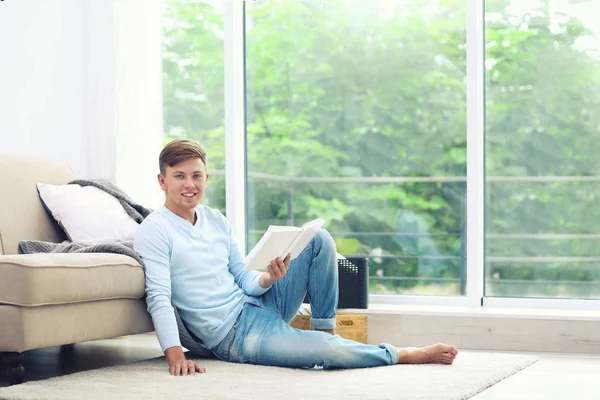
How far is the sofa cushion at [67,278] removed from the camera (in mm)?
2742

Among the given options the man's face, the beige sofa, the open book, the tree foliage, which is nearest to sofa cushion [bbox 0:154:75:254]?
the beige sofa

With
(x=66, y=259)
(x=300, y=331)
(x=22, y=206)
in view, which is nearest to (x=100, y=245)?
(x=66, y=259)

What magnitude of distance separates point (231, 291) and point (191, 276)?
17 cm

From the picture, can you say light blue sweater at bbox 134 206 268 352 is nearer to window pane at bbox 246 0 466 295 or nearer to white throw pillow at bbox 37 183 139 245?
white throw pillow at bbox 37 183 139 245

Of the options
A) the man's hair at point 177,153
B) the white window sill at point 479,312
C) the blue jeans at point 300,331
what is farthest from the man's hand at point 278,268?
the white window sill at point 479,312

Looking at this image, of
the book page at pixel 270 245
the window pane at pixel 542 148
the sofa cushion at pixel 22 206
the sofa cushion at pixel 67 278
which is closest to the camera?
the sofa cushion at pixel 67 278

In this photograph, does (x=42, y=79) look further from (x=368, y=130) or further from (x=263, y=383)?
(x=263, y=383)

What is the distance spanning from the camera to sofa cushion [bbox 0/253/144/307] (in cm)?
274

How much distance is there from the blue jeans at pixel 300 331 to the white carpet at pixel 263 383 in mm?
46

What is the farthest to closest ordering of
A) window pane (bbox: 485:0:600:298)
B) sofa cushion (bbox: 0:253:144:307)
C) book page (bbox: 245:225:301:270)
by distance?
window pane (bbox: 485:0:600:298), book page (bbox: 245:225:301:270), sofa cushion (bbox: 0:253:144:307)

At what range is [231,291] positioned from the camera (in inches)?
125

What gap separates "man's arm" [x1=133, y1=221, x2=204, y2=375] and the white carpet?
7 centimetres

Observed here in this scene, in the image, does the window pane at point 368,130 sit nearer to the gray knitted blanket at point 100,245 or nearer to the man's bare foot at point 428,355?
the gray knitted blanket at point 100,245

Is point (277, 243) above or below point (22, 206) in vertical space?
below
